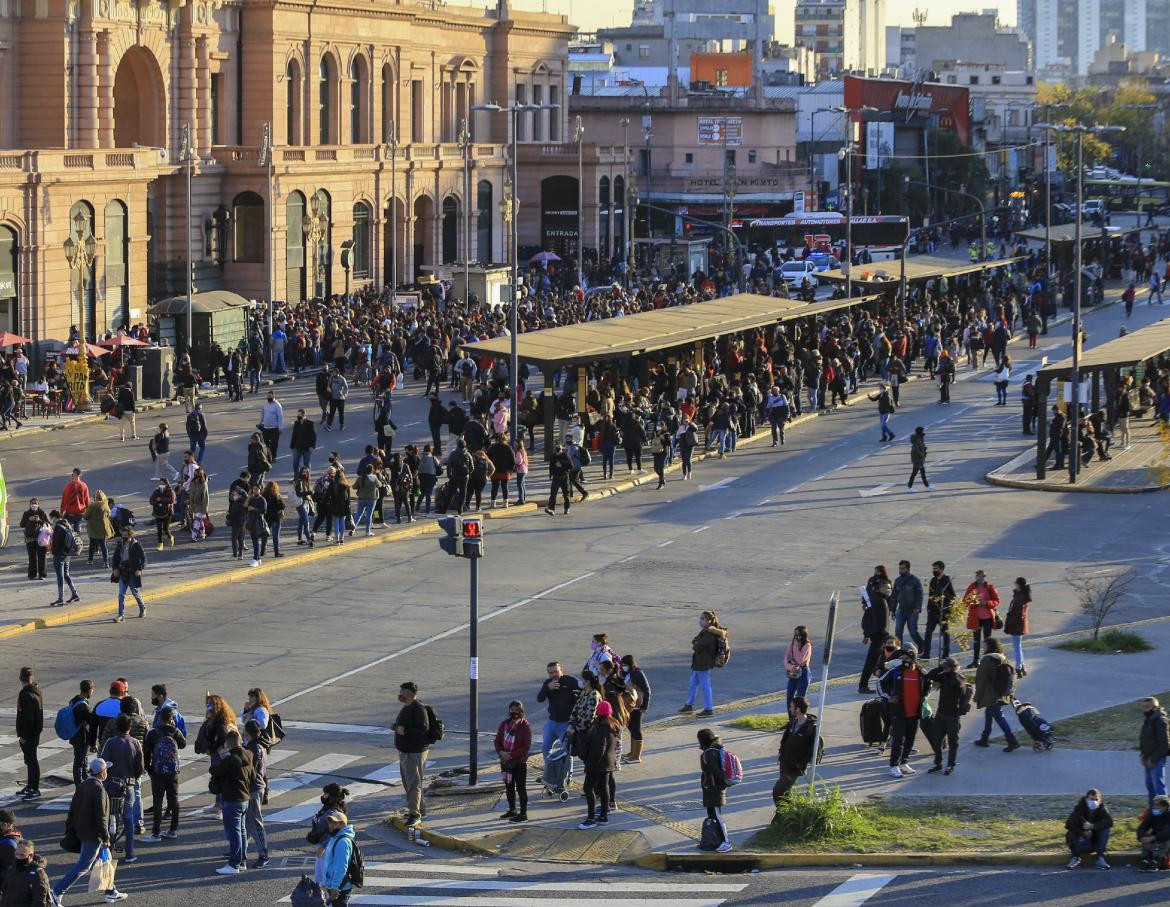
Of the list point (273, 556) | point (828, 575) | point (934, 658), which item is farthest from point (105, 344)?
point (934, 658)

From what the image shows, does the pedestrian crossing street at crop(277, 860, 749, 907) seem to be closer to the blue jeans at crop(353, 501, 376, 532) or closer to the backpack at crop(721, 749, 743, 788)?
the backpack at crop(721, 749, 743, 788)

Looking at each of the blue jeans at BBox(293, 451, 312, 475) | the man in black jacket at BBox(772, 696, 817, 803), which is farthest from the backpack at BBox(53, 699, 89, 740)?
the blue jeans at BBox(293, 451, 312, 475)

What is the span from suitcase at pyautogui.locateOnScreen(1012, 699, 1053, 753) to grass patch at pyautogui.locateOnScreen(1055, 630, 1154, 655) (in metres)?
5.47

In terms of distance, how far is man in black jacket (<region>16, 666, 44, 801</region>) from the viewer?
73.9 feet

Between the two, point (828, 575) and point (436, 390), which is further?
point (436, 390)

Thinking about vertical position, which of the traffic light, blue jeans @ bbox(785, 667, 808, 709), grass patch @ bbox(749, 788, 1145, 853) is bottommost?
grass patch @ bbox(749, 788, 1145, 853)

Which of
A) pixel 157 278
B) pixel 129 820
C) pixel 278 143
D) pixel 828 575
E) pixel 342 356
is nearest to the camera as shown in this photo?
pixel 129 820

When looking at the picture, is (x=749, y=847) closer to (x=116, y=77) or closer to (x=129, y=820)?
(x=129, y=820)

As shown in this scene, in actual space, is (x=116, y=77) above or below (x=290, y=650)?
above

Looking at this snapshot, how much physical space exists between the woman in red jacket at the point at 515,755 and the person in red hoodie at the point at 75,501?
1539 cm

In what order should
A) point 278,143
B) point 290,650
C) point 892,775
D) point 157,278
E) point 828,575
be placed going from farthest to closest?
point 278,143 → point 157,278 → point 828,575 → point 290,650 → point 892,775

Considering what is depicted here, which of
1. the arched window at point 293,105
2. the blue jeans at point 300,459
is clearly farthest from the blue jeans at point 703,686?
the arched window at point 293,105

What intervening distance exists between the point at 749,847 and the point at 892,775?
2.95 m

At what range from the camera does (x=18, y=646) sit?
29.5 metres
